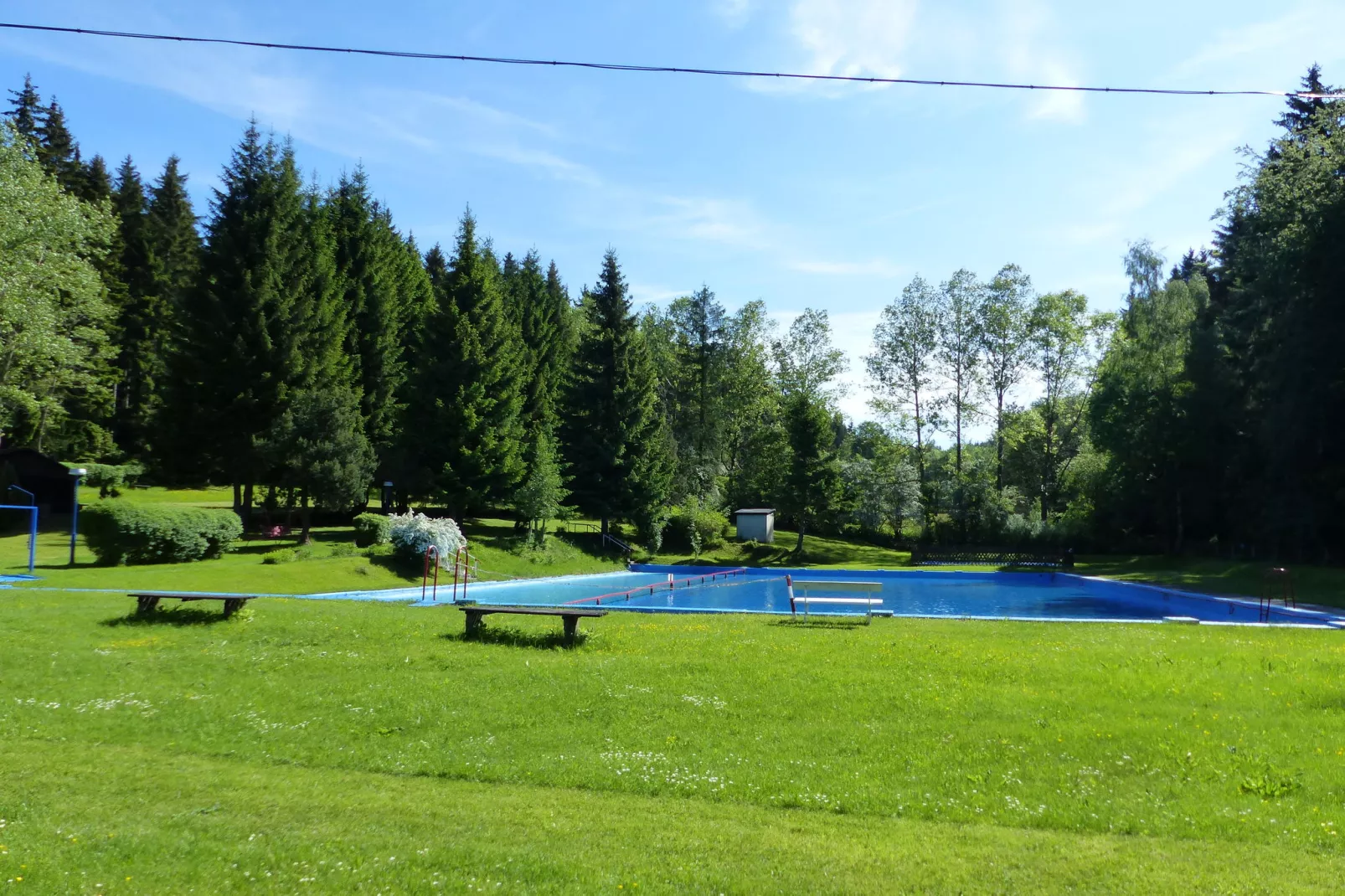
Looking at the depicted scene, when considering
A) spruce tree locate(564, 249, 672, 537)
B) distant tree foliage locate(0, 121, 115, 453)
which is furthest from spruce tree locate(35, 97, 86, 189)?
spruce tree locate(564, 249, 672, 537)

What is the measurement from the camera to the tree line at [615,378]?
2930 cm

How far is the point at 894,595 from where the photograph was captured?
28.5 metres

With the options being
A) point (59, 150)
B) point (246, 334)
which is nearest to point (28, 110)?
point (59, 150)

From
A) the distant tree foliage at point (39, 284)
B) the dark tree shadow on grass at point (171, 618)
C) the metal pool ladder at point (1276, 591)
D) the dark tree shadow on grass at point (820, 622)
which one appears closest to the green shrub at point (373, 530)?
the dark tree shadow on grass at point (171, 618)

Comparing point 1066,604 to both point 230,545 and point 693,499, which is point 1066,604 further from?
point 230,545

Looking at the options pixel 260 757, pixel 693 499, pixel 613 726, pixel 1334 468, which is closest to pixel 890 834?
pixel 613 726

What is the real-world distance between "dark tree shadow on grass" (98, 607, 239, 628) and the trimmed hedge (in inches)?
351

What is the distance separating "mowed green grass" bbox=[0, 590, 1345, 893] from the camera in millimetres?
4734

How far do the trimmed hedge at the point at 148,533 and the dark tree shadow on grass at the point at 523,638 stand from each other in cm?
1314

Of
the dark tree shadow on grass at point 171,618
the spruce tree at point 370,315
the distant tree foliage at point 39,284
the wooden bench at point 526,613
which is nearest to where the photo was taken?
the wooden bench at point 526,613

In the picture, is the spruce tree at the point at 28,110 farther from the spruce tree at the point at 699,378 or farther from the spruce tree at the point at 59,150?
the spruce tree at the point at 699,378

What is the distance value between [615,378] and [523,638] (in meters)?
26.3

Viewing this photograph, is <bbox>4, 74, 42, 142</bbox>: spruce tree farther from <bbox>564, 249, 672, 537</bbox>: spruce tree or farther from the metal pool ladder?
the metal pool ladder

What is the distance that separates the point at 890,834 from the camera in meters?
5.37
